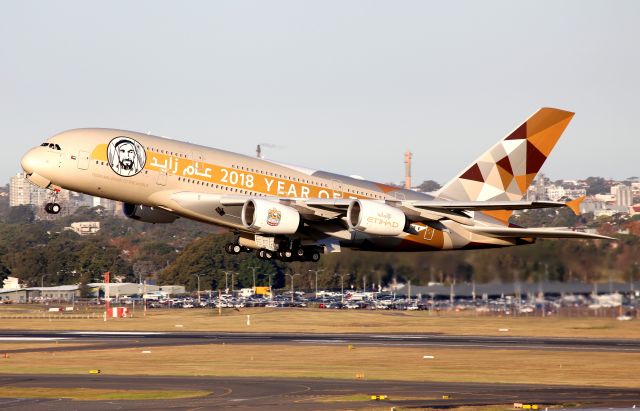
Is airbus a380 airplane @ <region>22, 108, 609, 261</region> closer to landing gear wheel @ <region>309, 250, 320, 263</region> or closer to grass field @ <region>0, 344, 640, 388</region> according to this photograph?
landing gear wheel @ <region>309, 250, 320, 263</region>

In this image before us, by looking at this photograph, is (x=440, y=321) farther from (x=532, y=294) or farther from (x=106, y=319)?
(x=106, y=319)

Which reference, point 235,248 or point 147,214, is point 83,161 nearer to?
point 147,214

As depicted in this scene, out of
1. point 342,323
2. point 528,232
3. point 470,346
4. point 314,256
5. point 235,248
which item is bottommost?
point 470,346

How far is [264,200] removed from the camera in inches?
2437

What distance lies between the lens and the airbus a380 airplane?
60.1m

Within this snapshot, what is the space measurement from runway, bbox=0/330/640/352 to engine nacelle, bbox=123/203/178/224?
13.2 metres

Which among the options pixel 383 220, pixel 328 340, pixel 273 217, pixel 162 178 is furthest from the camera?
pixel 328 340

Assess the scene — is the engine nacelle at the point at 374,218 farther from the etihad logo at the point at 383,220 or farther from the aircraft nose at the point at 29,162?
the aircraft nose at the point at 29,162

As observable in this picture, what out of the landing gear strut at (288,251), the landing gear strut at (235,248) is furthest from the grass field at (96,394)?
the landing gear strut at (235,248)

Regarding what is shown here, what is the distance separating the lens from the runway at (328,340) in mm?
72581

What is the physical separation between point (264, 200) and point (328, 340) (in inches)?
830

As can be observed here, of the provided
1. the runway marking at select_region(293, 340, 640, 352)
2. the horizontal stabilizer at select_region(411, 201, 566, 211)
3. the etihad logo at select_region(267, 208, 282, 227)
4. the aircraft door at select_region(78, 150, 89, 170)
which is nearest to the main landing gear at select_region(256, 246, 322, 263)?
the etihad logo at select_region(267, 208, 282, 227)

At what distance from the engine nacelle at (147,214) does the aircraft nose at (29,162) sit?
23.2ft

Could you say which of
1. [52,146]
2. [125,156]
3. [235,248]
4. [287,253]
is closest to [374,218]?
[287,253]
